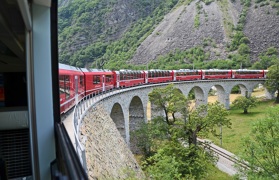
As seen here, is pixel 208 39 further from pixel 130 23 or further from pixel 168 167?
pixel 168 167

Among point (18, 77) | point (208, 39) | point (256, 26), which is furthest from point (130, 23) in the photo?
point (18, 77)

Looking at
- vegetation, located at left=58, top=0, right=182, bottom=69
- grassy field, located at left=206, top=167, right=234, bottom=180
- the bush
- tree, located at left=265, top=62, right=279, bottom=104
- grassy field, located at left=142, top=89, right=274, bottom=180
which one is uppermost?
vegetation, located at left=58, top=0, right=182, bottom=69

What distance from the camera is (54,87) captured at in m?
2.68

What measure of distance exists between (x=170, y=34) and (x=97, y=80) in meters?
46.2

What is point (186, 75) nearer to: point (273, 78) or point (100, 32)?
point (273, 78)

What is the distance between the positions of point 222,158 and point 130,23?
67.1 m

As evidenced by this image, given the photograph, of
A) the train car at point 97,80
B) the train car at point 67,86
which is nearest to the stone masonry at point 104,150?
the train car at point 67,86

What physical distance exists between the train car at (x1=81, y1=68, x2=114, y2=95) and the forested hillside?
31.0 metres

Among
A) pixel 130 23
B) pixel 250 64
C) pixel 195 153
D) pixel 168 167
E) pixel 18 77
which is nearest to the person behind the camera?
pixel 18 77

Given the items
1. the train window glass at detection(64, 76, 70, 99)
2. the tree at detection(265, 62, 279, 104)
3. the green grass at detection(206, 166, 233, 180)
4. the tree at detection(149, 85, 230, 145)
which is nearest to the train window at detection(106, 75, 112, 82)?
the tree at detection(149, 85, 230, 145)

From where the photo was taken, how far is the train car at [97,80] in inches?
516

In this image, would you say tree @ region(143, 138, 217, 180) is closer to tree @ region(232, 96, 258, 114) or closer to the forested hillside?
tree @ region(232, 96, 258, 114)

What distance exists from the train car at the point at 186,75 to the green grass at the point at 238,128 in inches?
224

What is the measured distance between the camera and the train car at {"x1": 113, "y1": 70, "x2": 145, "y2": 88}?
18.0 meters
